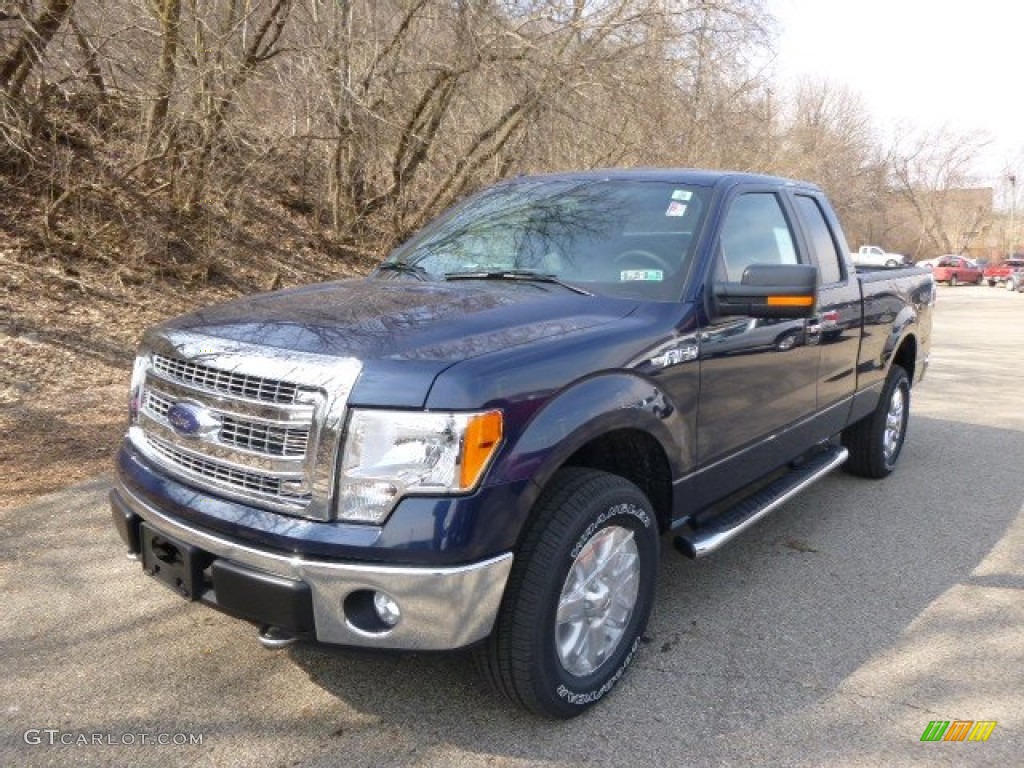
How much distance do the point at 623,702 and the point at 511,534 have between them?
2.97 ft

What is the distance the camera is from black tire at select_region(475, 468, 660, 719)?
2430 mm

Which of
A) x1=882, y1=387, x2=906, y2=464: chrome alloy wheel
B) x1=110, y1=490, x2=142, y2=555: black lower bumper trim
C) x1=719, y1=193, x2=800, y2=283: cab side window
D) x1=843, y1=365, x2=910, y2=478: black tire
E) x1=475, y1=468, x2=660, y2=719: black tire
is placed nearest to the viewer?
x1=475, y1=468, x2=660, y2=719: black tire

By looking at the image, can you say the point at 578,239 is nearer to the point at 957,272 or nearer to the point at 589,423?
the point at 589,423

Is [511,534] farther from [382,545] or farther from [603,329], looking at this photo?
[603,329]

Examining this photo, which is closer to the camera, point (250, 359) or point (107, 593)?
point (250, 359)

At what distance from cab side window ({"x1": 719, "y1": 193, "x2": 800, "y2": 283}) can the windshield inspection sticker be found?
341mm

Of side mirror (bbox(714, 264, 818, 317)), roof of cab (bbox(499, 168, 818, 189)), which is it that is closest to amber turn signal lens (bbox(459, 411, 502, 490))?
side mirror (bbox(714, 264, 818, 317))

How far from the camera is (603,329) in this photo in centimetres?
278

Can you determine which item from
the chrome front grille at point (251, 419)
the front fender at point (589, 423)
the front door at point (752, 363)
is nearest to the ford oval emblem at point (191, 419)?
the chrome front grille at point (251, 419)

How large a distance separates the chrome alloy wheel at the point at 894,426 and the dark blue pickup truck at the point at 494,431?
1962 millimetres

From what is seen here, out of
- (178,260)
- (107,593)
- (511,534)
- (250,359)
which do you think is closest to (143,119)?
(178,260)

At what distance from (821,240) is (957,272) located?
43622 millimetres

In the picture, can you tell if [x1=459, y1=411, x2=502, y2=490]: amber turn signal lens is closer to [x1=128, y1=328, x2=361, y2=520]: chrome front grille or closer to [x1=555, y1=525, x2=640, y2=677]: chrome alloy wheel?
[x1=128, y1=328, x2=361, y2=520]: chrome front grille

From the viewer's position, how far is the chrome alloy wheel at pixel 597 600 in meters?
2.64
